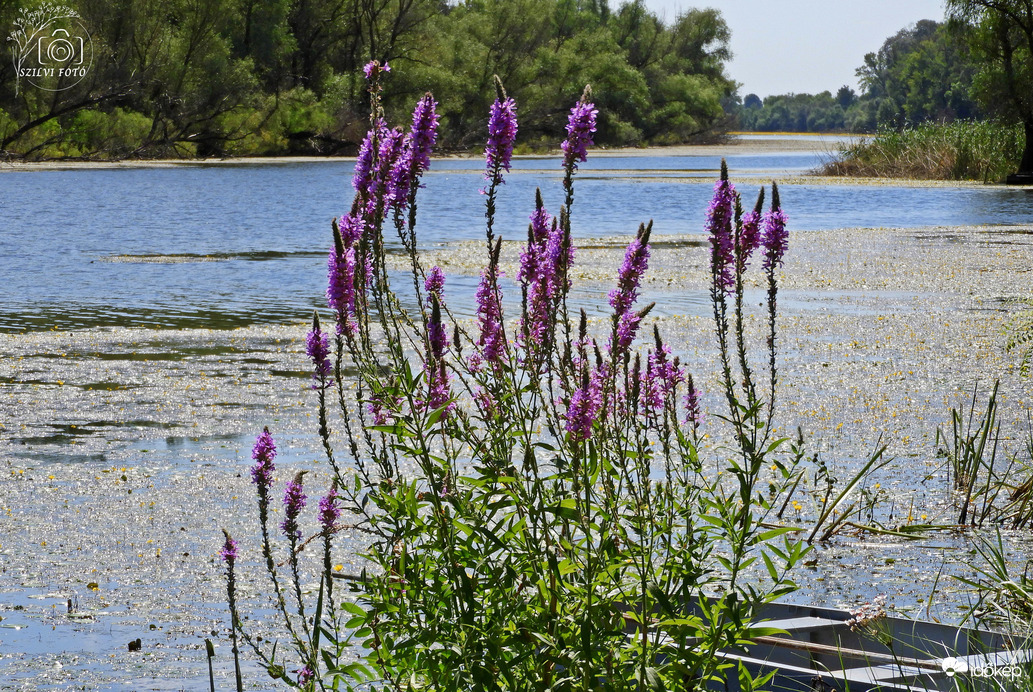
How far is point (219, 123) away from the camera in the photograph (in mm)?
62781

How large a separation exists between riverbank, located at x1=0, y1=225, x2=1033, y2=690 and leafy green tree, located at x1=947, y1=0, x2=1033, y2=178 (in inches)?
984

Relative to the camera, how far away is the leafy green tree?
38.7 m

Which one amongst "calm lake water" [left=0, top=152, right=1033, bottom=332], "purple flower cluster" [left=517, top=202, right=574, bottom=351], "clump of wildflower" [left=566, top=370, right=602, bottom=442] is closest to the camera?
"clump of wildflower" [left=566, top=370, right=602, bottom=442]

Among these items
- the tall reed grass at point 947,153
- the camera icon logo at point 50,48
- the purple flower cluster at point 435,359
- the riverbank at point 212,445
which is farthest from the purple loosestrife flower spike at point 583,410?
the camera icon logo at point 50,48

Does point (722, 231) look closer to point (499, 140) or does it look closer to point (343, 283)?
point (499, 140)

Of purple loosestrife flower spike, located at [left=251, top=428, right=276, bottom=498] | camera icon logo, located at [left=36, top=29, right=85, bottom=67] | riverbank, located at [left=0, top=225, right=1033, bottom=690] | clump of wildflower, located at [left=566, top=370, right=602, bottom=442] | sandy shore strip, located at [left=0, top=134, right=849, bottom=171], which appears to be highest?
camera icon logo, located at [left=36, top=29, right=85, bottom=67]

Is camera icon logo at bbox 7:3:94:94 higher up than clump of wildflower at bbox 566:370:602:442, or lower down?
higher up

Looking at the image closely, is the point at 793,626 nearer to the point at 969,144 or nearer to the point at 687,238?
the point at 687,238

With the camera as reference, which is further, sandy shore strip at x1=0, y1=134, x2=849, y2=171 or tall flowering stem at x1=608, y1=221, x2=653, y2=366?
sandy shore strip at x1=0, y1=134, x2=849, y2=171

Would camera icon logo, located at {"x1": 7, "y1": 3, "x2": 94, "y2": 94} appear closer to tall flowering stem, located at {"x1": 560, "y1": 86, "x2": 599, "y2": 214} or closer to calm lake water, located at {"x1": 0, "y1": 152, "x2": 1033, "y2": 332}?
calm lake water, located at {"x1": 0, "y1": 152, "x2": 1033, "y2": 332}

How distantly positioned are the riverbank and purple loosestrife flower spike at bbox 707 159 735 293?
2.37m

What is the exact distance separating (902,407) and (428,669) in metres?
7.04

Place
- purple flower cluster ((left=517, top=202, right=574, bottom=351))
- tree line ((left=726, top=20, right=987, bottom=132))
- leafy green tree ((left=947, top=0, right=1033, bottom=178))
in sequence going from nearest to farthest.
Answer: purple flower cluster ((left=517, top=202, right=574, bottom=351)), leafy green tree ((left=947, top=0, right=1033, bottom=178)), tree line ((left=726, top=20, right=987, bottom=132))

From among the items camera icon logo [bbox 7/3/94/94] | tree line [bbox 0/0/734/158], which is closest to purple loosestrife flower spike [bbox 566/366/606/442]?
tree line [bbox 0/0/734/158]
